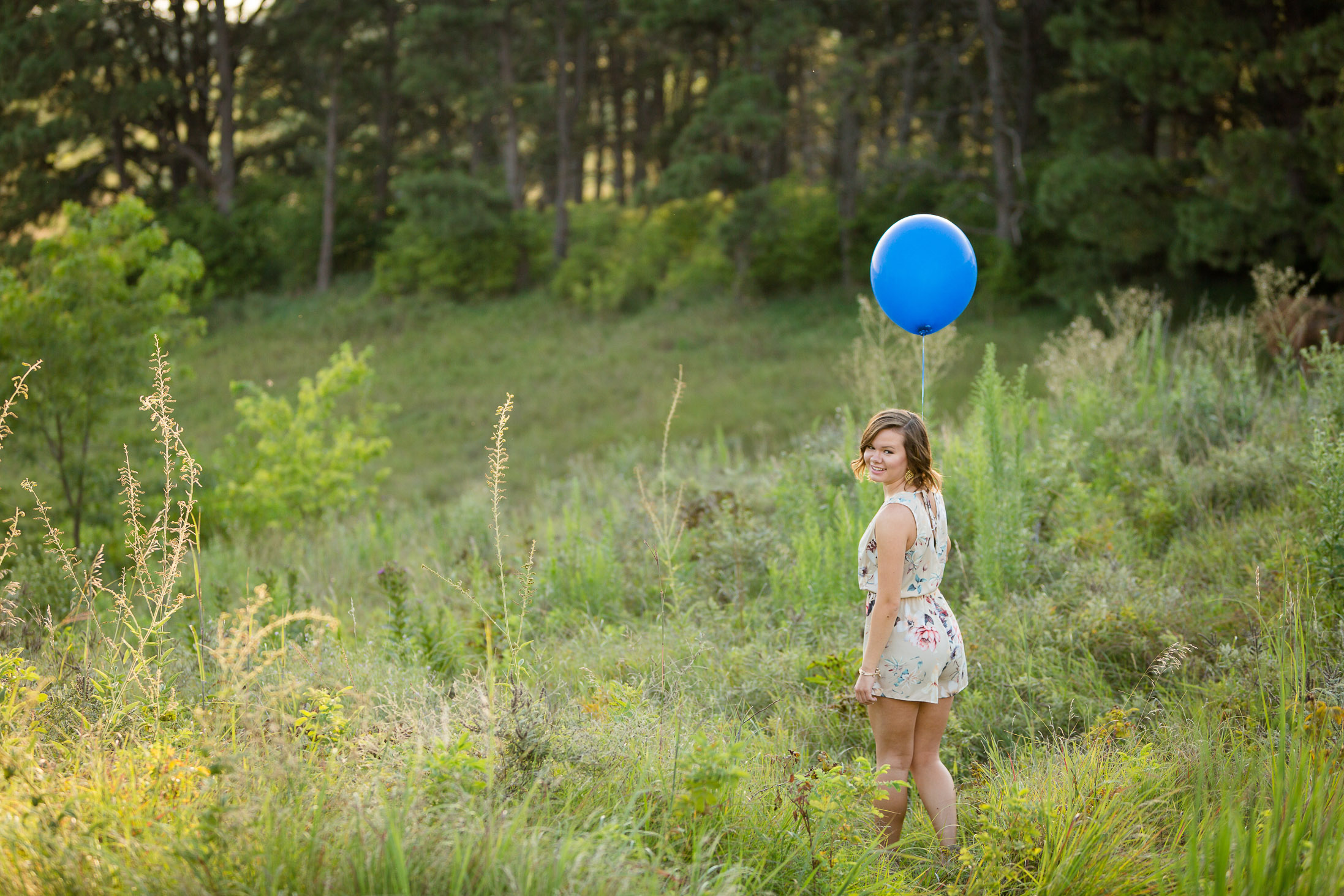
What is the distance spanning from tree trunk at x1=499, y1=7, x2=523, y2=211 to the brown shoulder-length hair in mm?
25250

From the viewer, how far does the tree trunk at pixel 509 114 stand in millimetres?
26406

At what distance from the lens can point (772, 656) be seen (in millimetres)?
4367

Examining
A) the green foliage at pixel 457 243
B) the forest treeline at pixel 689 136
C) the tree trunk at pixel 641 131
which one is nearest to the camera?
the forest treeline at pixel 689 136

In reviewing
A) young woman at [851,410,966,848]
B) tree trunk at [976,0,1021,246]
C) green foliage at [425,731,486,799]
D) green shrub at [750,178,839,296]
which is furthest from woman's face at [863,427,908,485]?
green shrub at [750,178,839,296]

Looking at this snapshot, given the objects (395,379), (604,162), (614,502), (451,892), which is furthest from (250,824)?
(604,162)

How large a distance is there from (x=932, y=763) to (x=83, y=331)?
8659mm

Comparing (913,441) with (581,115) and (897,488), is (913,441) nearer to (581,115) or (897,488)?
(897,488)

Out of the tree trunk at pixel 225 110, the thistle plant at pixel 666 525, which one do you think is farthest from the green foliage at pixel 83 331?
the tree trunk at pixel 225 110

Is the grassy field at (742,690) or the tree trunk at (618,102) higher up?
the tree trunk at (618,102)

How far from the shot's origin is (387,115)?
1227 inches

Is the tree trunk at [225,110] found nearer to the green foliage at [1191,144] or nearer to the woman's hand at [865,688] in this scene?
the green foliage at [1191,144]

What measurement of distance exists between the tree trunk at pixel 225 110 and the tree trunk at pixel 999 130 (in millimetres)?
23377

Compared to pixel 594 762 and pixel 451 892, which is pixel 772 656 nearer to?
pixel 594 762

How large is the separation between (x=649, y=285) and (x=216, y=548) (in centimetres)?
1876
